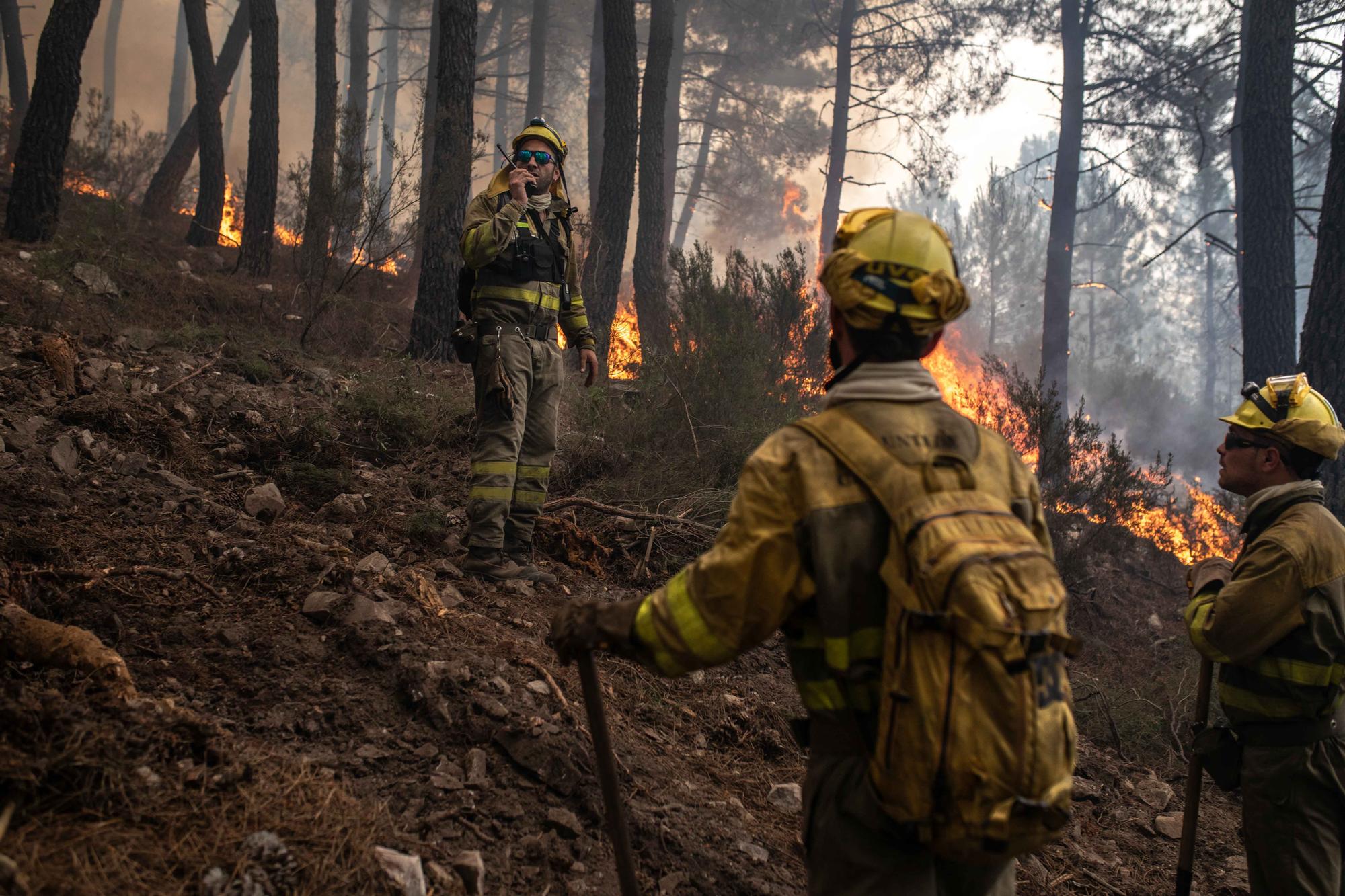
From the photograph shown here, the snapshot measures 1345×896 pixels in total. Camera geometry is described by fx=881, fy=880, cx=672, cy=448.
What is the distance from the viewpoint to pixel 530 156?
14.8 feet

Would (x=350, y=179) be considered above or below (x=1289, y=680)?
above

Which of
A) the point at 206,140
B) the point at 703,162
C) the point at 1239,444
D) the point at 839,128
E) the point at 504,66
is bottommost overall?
the point at 1239,444

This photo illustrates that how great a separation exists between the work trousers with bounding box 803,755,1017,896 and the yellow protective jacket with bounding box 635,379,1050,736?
0.13 metres

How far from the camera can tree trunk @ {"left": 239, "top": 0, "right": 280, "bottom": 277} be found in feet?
33.1

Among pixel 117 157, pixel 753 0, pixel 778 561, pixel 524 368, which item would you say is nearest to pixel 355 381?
pixel 524 368

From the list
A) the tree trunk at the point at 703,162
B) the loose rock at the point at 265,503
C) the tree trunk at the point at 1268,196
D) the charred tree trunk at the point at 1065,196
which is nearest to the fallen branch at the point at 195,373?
the loose rock at the point at 265,503

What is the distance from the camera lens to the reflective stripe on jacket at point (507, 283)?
4.36 m

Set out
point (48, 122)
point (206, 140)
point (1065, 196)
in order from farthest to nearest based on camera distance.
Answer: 1. point (1065, 196)
2. point (206, 140)
3. point (48, 122)

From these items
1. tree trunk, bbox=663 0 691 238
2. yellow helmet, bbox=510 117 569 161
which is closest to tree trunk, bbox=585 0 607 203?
tree trunk, bbox=663 0 691 238

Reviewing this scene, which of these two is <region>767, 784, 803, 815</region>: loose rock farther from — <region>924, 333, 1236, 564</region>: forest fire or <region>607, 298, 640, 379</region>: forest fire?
<region>924, 333, 1236, 564</region>: forest fire

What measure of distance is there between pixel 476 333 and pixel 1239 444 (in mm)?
3338

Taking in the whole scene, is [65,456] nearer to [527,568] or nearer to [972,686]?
[527,568]

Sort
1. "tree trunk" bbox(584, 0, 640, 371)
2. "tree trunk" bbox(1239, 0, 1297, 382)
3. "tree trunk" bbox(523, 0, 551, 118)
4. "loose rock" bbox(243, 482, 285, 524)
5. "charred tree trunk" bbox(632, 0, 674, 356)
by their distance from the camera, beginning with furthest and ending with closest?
"tree trunk" bbox(523, 0, 551, 118), "charred tree trunk" bbox(632, 0, 674, 356), "tree trunk" bbox(584, 0, 640, 371), "tree trunk" bbox(1239, 0, 1297, 382), "loose rock" bbox(243, 482, 285, 524)

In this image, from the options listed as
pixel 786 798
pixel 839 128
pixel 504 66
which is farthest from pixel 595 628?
pixel 504 66
